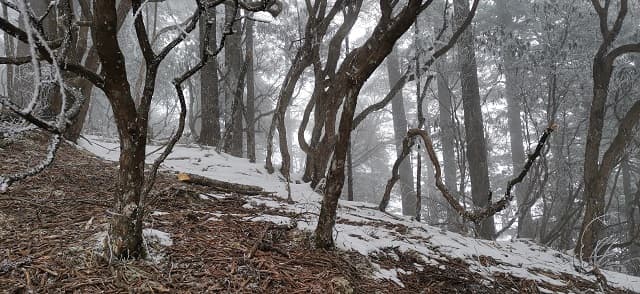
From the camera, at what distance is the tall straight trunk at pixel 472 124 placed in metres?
7.75

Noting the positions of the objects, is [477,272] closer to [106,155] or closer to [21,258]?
[21,258]

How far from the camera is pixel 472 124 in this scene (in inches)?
320

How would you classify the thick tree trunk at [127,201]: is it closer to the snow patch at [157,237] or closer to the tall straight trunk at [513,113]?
the snow patch at [157,237]

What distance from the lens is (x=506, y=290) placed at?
86.0 inches

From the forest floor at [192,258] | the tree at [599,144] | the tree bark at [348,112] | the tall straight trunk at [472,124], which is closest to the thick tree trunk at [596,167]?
the tree at [599,144]

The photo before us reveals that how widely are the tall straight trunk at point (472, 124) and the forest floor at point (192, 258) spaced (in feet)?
16.5

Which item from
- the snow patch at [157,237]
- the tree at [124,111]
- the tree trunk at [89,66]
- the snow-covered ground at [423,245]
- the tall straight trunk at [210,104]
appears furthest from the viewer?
the tall straight trunk at [210,104]

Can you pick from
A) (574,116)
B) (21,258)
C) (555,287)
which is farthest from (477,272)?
(574,116)

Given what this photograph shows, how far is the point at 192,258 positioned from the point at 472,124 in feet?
24.4

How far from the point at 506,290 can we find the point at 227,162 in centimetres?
402

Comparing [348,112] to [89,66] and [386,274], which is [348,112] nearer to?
[386,274]

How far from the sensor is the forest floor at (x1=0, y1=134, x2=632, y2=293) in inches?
60.7

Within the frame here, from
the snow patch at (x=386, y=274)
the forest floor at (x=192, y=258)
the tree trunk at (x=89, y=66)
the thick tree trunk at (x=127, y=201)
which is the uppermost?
the tree trunk at (x=89, y=66)

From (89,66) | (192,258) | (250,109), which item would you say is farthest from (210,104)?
(192,258)
